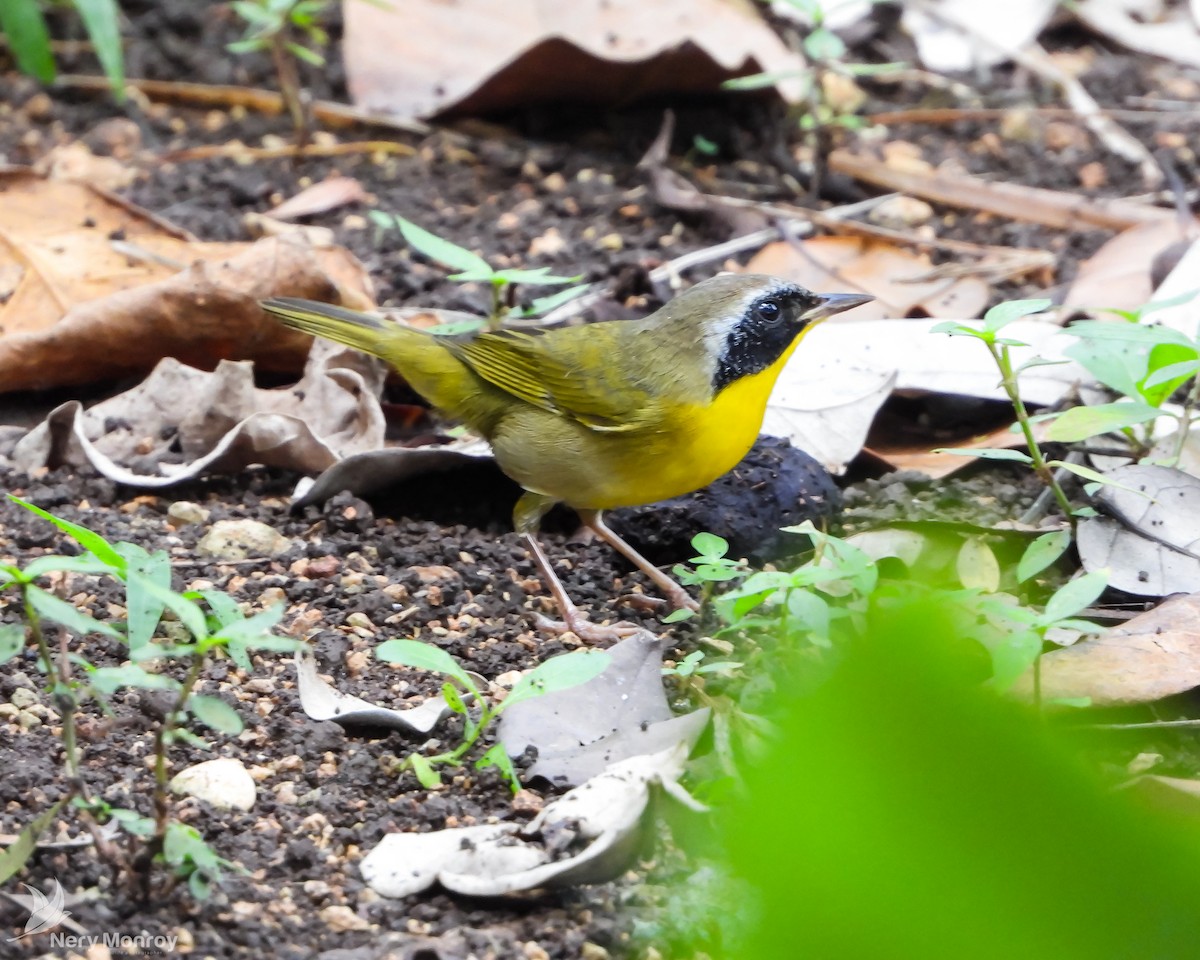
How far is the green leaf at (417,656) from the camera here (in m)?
2.68

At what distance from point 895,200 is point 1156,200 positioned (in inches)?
45.2

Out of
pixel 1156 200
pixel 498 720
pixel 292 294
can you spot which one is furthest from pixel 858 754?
pixel 1156 200

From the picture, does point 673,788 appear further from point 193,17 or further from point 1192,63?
point 1192,63

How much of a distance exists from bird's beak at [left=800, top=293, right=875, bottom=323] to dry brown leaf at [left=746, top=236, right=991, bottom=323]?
2.34 feet

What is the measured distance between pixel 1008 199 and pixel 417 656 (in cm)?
452

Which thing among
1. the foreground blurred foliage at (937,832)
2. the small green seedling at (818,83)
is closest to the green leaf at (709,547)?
the foreground blurred foliage at (937,832)

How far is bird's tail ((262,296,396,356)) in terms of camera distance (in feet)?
14.7

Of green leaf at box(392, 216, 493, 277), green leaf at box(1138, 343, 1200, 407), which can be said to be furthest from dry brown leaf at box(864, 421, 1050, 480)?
green leaf at box(392, 216, 493, 277)

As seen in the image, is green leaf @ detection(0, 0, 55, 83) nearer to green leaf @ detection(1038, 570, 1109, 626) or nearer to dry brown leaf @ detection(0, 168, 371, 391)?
dry brown leaf @ detection(0, 168, 371, 391)

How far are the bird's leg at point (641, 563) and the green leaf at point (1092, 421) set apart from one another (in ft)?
3.43

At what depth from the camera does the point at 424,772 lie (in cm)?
284

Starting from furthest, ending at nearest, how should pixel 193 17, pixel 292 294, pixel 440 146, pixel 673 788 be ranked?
pixel 193 17, pixel 440 146, pixel 292 294, pixel 673 788

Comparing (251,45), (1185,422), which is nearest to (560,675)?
(1185,422)

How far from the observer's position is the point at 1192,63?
7.74 meters
